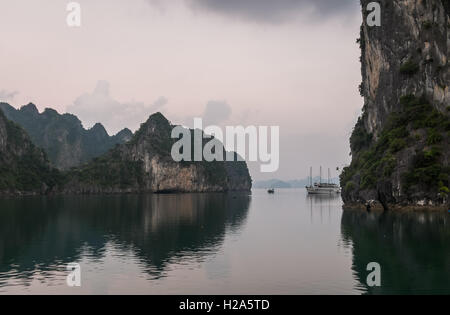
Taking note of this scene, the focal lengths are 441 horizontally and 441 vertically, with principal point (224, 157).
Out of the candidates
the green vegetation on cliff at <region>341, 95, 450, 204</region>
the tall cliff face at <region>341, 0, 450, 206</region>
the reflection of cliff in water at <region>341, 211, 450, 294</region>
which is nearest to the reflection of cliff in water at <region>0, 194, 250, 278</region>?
the reflection of cliff in water at <region>341, 211, 450, 294</region>

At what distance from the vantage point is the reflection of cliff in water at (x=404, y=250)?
2873 centimetres

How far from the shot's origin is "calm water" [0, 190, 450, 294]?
93.9 ft

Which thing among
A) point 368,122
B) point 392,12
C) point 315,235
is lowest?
point 315,235

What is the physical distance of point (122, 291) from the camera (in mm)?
27297

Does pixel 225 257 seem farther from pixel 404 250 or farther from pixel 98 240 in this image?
pixel 98 240

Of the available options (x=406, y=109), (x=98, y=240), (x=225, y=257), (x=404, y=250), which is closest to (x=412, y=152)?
(x=406, y=109)

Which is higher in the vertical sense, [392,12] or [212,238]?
[392,12]

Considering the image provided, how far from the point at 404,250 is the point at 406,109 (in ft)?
205

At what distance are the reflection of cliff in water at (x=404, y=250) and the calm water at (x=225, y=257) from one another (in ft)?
0.24
